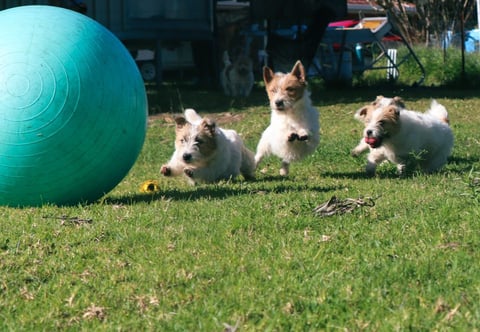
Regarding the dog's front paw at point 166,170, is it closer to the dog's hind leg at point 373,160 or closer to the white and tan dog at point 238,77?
the dog's hind leg at point 373,160

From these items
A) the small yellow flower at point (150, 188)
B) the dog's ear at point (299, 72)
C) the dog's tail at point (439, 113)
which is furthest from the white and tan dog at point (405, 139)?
the small yellow flower at point (150, 188)

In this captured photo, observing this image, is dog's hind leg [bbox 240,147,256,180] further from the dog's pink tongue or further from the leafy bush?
the leafy bush

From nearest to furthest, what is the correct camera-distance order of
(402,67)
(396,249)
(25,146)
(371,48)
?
(396,249), (25,146), (402,67), (371,48)

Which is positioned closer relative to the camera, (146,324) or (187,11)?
(146,324)

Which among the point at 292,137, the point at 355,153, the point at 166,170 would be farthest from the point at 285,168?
the point at 166,170

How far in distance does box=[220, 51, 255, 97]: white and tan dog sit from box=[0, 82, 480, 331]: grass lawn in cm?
1199

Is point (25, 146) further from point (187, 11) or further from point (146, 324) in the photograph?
point (187, 11)

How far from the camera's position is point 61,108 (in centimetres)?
697

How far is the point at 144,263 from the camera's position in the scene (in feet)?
17.5

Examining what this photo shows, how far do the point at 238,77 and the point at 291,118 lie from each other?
34.9ft

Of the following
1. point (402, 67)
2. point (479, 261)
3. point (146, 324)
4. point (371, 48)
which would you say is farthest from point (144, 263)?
point (371, 48)

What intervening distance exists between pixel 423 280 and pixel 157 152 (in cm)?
833

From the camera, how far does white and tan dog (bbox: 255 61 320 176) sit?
9836 millimetres

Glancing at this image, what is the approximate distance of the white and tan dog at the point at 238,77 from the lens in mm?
20328
